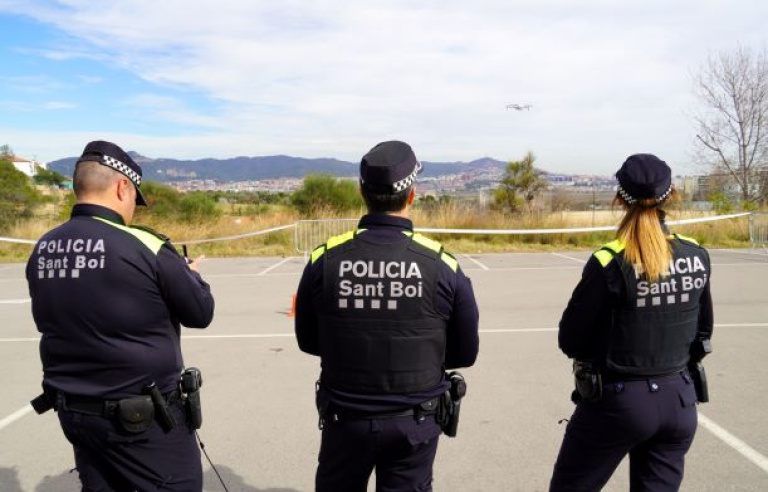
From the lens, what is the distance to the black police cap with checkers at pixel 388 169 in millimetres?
2246

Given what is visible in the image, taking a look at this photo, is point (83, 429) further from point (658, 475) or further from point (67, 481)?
point (658, 475)

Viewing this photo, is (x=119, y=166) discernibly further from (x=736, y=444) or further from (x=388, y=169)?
(x=736, y=444)

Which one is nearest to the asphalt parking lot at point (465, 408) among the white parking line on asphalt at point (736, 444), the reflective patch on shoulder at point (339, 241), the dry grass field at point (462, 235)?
the white parking line on asphalt at point (736, 444)

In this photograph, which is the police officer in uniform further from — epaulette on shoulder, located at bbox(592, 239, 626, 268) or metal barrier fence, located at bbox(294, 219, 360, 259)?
metal barrier fence, located at bbox(294, 219, 360, 259)

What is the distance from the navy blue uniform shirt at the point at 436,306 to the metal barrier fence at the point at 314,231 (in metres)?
15.0

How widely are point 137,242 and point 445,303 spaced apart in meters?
1.31

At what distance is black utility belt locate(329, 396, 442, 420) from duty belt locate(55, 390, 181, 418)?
2.95 ft

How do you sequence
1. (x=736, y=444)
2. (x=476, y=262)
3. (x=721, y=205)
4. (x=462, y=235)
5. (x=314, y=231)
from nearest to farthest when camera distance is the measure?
(x=736, y=444)
(x=476, y=262)
(x=314, y=231)
(x=462, y=235)
(x=721, y=205)

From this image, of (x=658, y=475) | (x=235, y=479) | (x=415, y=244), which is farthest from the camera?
(x=235, y=479)

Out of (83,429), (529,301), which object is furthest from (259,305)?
(83,429)

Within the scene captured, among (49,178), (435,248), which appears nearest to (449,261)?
(435,248)

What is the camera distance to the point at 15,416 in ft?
16.0

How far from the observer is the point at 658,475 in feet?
8.29

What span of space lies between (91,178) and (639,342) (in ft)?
8.26
